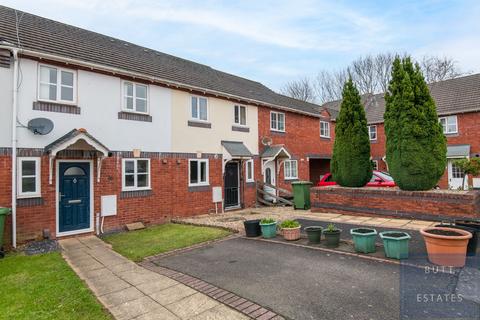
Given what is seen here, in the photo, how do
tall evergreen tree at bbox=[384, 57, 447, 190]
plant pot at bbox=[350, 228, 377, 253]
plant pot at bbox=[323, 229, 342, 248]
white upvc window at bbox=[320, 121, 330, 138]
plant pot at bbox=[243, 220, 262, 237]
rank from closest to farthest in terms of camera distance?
1. plant pot at bbox=[350, 228, 377, 253]
2. plant pot at bbox=[323, 229, 342, 248]
3. plant pot at bbox=[243, 220, 262, 237]
4. tall evergreen tree at bbox=[384, 57, 447, 190]
5. white upvc window at bbox=[320, 121, 330, 138]

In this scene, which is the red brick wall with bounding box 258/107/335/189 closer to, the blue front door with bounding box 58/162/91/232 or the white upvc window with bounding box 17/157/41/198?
the blue front door with bounding box 58/162/91/232

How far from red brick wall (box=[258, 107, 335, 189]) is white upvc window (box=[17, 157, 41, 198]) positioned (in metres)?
10.4

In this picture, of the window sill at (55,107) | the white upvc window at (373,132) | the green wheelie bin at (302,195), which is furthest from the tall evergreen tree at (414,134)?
the white upvc window at (373,132)

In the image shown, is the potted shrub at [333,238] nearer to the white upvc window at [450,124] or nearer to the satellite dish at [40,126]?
the satellite dish at [40,126]

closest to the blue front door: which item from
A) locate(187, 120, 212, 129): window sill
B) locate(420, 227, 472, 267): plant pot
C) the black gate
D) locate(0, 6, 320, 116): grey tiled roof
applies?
locate(0, 6, 320, 116): grey tiled roof

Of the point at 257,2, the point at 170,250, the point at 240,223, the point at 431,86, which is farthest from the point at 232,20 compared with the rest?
the point at 431,86

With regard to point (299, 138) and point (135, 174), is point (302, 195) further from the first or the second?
point (135, 174)

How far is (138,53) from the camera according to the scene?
13.2 meters

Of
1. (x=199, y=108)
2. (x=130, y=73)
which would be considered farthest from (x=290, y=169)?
(x=130, y=73)

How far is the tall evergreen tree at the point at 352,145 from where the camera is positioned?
11992mm

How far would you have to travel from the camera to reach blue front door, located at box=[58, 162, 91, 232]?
30.0 feet

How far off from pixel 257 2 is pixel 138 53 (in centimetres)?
637

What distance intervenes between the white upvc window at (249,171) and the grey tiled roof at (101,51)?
3.46 m

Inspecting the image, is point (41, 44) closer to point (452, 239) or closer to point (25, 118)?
point (25, 118)
